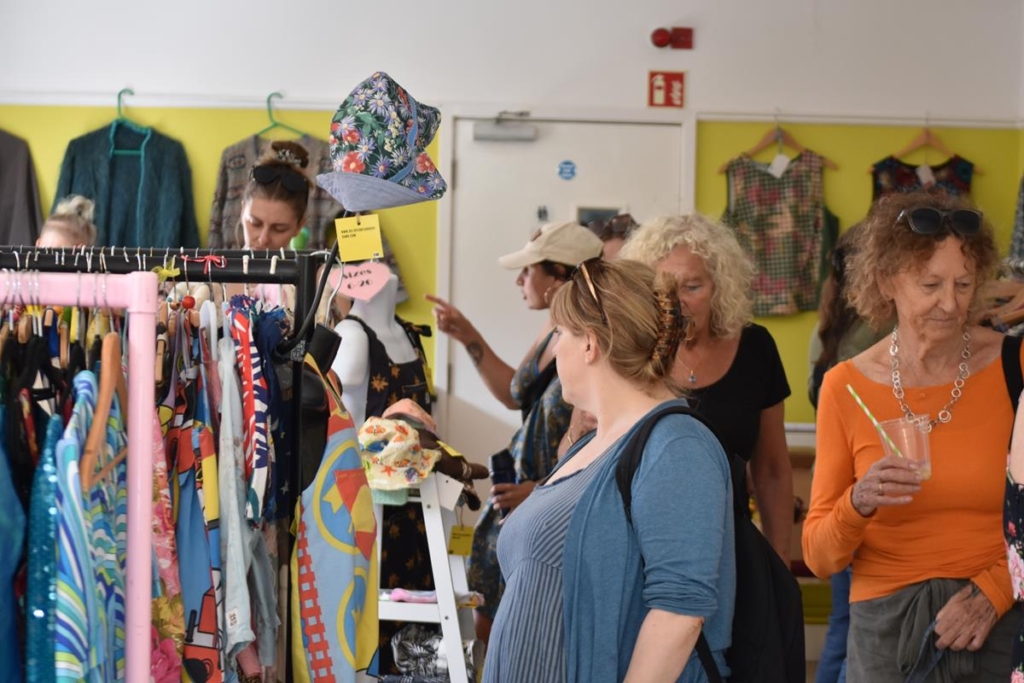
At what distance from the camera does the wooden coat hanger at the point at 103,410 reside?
1.54m

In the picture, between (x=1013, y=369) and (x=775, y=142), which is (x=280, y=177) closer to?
(x=1013, y=369)

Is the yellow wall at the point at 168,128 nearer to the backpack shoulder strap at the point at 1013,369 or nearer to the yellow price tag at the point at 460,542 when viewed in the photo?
the yellow price tag at the point at 460,542

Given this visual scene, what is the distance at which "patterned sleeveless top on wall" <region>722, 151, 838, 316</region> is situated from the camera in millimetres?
5570

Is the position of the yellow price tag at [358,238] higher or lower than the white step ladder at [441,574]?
higher

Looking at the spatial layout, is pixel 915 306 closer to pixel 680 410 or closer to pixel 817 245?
pixel 680 410

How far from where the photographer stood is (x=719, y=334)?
2.78 metres

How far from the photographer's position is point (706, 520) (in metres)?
1.70

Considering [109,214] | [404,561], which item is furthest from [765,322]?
[109,214]

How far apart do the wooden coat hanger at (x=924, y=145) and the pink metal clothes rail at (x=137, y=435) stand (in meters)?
4.71

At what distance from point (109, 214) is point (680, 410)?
13.7 ft

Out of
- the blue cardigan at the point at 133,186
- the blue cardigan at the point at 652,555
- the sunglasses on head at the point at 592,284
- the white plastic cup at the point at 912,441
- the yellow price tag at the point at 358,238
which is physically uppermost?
the blue cardigan at the point at 133,186

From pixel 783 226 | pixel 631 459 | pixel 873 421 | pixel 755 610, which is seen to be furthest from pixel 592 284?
pixel 783 226

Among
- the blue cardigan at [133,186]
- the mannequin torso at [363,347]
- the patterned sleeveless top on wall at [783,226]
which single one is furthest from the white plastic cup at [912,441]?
the blue cardigan at [133,186]

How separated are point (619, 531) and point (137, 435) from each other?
27.5 inches
